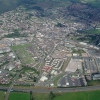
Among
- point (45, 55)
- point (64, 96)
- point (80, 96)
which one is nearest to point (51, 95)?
point (64, 96)

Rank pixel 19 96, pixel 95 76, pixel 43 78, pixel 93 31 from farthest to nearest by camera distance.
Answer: pixel 93 31 → pixel 95 76 → pixel 43 78 → pixel 19 96

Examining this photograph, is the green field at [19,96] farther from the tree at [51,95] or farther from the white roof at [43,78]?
the white roof at [43,78]

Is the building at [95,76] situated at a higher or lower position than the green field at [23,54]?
lower

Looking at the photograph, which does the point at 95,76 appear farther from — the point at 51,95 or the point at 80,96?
the point at 51,95

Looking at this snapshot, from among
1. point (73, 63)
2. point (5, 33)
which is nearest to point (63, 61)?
point (73, 63)

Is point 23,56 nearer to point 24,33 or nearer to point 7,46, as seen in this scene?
point 7,46

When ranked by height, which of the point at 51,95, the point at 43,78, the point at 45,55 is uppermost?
the point at 45,55

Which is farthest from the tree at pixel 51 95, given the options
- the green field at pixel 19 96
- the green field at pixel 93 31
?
the green field at pixel 93 31

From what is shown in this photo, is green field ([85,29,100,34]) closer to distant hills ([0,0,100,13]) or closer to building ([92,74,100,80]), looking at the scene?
building ([92,74,100,80])

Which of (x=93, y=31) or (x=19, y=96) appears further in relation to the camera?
(x=93, y=31)
